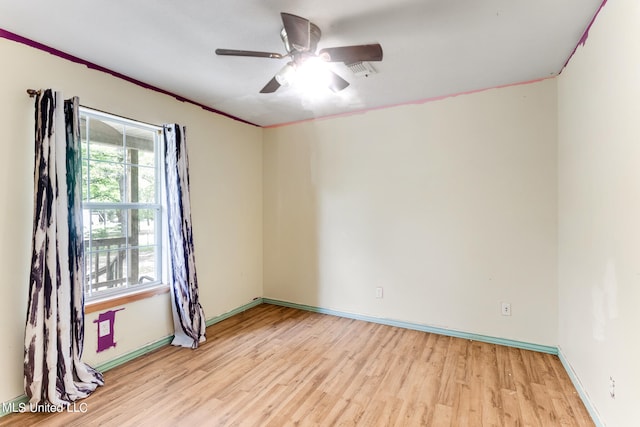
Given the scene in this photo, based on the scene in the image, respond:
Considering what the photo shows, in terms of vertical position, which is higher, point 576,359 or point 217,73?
point 217,73

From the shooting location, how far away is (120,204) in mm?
2648

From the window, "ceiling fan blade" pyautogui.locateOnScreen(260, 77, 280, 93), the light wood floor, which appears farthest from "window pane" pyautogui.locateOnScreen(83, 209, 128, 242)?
"ceiling fan blade" pyautogui.locateOnScreen(260, 77, 280, 93)

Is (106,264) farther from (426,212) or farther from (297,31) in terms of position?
(426,212)

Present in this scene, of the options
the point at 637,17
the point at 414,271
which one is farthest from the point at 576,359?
the point at 637,17

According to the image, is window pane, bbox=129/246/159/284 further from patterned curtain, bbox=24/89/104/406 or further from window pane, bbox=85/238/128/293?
patterned curtain, bbox=24/89/104/406

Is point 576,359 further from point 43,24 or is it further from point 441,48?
point 43,24

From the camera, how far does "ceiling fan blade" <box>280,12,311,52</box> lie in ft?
5.11

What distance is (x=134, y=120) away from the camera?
105 inches

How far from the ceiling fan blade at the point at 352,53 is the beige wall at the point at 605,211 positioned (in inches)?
47.1

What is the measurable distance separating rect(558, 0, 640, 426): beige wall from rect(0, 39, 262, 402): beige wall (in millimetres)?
3282

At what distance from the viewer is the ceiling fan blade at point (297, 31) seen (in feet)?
5.11

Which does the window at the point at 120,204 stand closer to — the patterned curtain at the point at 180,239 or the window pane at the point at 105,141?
the window pane at the point at 105,141

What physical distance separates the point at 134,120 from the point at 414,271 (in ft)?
9.99

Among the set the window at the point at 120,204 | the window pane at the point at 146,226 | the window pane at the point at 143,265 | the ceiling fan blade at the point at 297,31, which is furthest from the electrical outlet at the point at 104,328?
the ceiling fan blade at the point at 297,31
